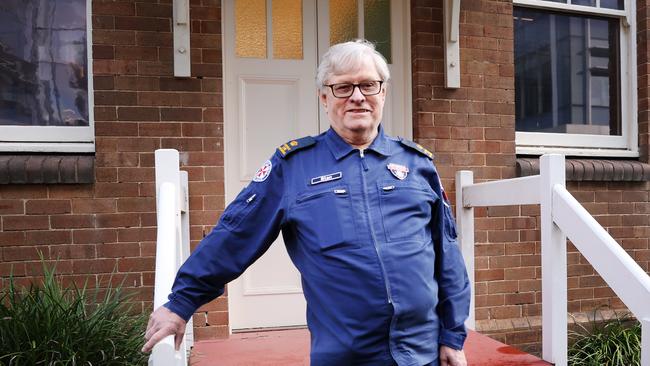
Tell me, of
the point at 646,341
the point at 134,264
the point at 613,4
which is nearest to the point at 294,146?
the point at 646,341

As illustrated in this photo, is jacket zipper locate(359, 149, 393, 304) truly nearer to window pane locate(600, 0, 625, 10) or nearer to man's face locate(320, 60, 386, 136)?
man's face locate(320, 60, 386, 136)

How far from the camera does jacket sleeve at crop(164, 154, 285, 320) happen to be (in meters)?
1.73

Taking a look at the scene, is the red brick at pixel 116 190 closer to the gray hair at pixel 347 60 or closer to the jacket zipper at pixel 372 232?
the gray hair at pixel 347 60

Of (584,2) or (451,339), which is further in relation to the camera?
(584,2)

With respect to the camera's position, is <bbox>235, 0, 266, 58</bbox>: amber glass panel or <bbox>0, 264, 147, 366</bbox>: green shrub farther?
<bbox>235, 0, 266, 58</bbox>: amber glass panel

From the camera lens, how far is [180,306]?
1.69 metres

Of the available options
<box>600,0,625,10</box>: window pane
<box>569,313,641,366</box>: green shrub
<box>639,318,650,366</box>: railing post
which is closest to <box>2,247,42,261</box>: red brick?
<box>639,318,650,366</box>: railing post

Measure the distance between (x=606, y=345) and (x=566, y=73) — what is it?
2220 millimetres

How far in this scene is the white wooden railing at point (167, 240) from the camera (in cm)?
155

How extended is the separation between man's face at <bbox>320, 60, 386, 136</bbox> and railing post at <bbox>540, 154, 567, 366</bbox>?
1.46 metres

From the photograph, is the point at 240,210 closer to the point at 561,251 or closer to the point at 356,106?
the point at 356,106

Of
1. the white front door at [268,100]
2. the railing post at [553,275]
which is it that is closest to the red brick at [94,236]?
the white front door at [268,100]

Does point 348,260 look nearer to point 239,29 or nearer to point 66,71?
point 239,29

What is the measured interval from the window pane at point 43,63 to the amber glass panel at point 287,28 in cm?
128
